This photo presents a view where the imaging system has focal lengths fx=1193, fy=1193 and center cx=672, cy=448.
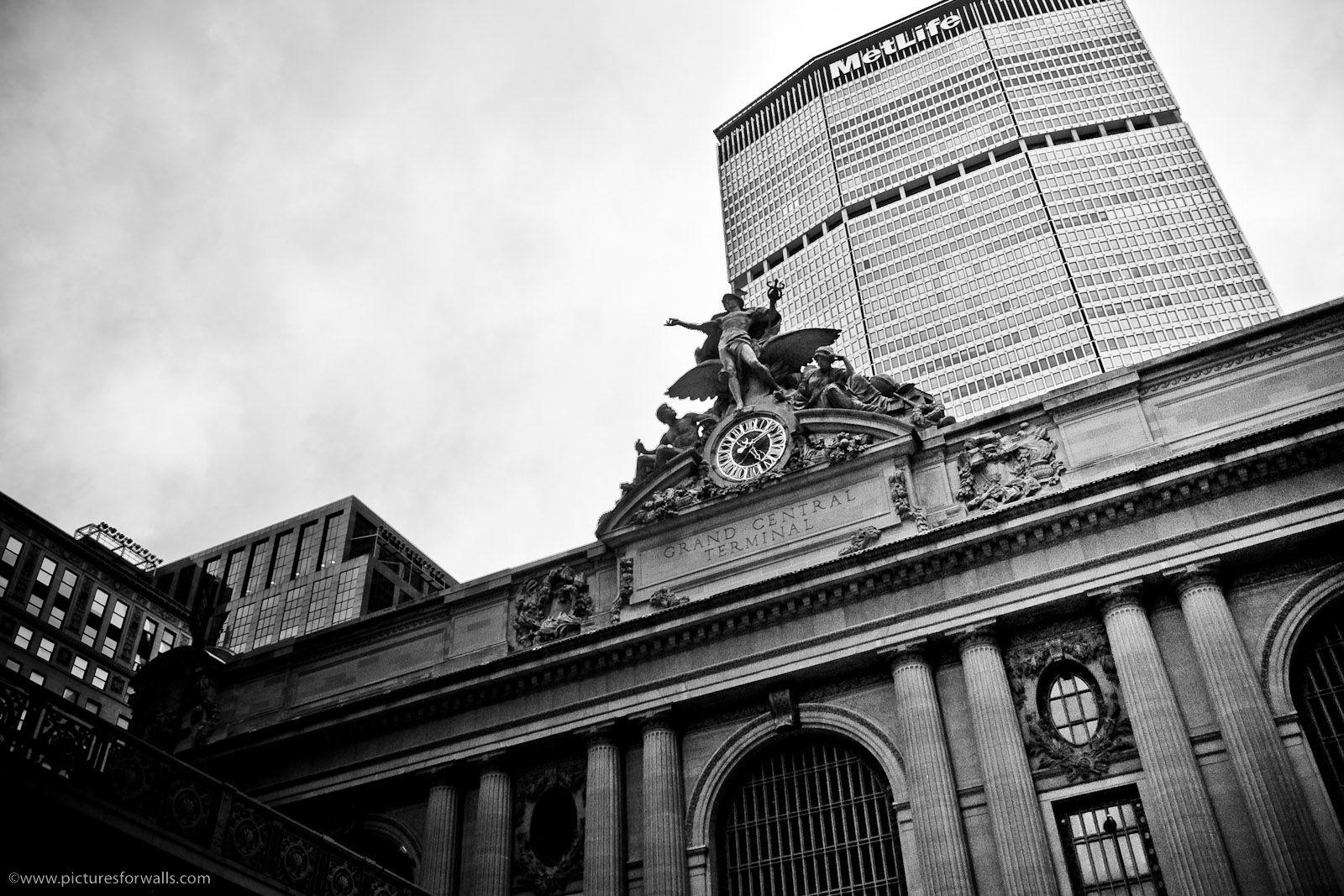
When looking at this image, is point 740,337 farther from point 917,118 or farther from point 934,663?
point 917,118

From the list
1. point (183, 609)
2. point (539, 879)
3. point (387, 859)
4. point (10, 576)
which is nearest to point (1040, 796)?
point (539, 879)

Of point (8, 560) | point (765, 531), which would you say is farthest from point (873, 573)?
point (8, 560)

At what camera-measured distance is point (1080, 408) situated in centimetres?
2784

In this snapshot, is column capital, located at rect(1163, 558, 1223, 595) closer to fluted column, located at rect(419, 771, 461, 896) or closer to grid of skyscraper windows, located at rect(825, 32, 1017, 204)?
fluted column, located at rect(419, 771, 461, 896)

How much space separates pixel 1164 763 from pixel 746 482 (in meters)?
12.3

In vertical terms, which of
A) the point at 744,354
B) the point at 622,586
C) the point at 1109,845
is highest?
the point at 744,354

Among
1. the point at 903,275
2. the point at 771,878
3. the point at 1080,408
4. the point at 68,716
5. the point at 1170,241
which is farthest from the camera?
the point at 903,275

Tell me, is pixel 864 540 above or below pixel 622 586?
below

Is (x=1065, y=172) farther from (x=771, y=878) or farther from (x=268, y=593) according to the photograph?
(x=771, y=878)

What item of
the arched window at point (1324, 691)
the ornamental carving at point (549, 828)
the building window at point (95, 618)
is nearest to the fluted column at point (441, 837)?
the ornamental carving at point (549, 828)

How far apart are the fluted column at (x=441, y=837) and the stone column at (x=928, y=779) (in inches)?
446

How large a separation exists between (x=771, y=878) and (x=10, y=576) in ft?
187

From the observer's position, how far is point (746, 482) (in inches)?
1214

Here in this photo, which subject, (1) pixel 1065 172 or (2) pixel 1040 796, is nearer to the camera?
(2) pixel 1040 796
